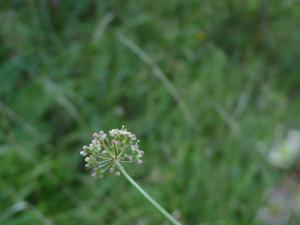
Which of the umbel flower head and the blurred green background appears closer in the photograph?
the umbel flower head

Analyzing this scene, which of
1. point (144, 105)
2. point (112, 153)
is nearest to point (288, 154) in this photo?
point (112, 153)

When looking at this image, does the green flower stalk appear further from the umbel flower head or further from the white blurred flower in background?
the white blurred flower in background

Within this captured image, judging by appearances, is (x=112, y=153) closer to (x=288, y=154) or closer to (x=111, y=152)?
(x=111, y=152)

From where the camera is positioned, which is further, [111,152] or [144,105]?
[144,105]

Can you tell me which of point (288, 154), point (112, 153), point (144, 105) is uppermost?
point (144, 105)

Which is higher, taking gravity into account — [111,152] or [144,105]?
[144,105]

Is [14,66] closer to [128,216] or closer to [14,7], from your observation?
[14,7]

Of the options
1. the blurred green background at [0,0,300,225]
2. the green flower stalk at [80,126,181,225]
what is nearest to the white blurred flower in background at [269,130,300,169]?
the green flower stalk at [80,126,181,225]
